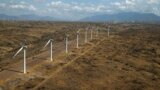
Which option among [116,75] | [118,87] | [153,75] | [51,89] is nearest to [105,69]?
[116,75]

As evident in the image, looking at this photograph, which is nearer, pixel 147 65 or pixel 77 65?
pixel 77 65

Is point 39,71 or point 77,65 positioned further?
point 77,65

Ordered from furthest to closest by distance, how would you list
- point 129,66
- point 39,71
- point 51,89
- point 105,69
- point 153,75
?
point 129,66
point 105,69
point 153,75
point 39,71
point 51,89

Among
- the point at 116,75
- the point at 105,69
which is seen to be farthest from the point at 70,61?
the point at 116,75

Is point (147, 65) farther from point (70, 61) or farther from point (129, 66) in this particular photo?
point (70, 61)

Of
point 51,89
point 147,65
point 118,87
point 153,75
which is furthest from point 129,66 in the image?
point 51,89

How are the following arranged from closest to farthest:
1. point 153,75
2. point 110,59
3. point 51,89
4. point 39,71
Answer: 1. point 51,89
2. point 39,71
3. point 153,75
4. point 110,59

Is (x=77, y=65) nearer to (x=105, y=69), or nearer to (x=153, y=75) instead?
(x=105, y=69)

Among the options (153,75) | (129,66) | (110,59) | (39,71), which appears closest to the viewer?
(39,71)

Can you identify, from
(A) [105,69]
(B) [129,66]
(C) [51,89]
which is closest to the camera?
(C) [51,89]
